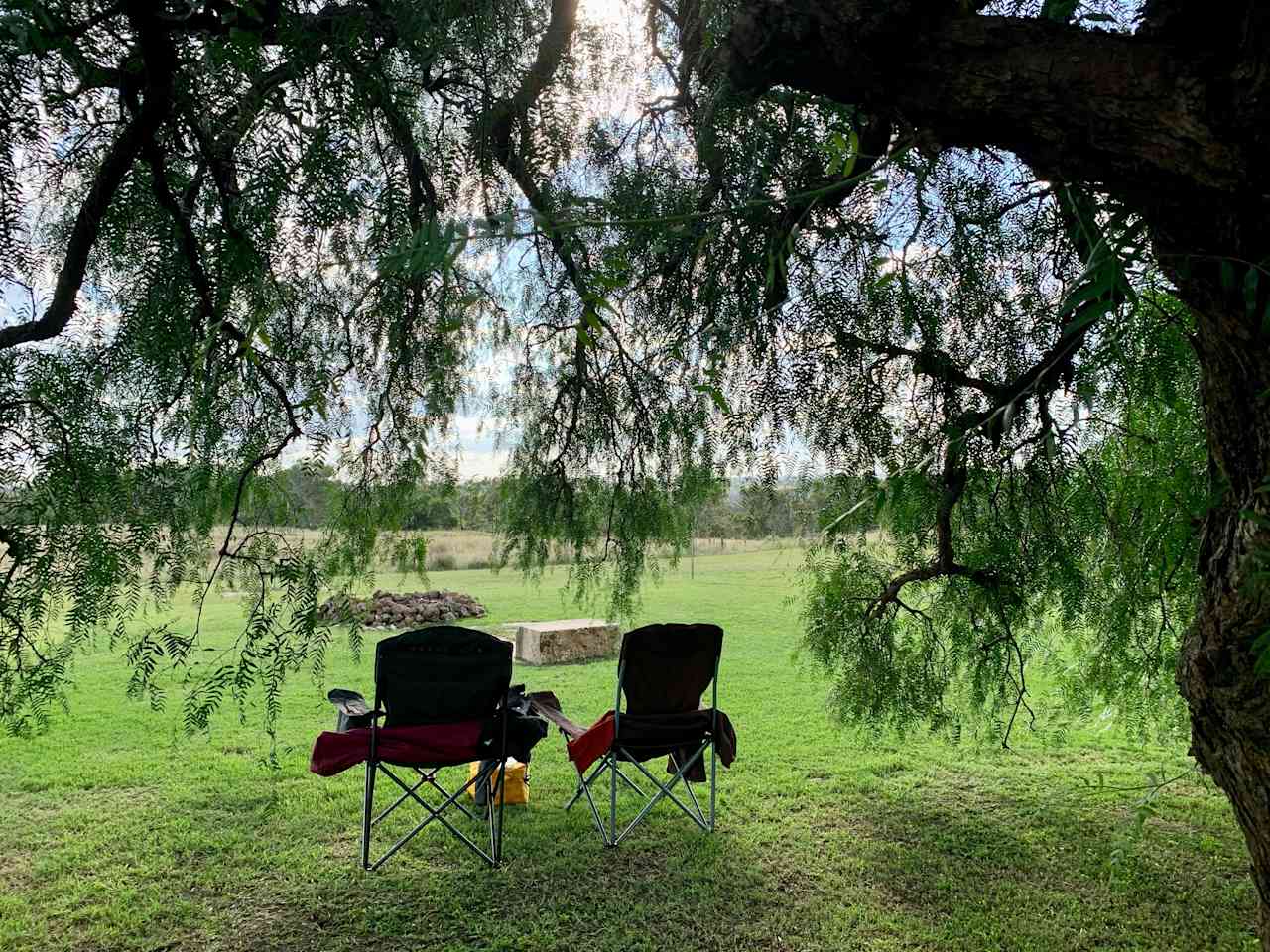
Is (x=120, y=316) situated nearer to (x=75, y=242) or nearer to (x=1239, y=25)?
(x=75, y=242)

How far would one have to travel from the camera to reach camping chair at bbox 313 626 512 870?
3.41m

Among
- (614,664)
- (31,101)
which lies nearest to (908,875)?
(31,101)

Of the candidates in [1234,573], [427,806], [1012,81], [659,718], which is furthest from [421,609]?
[1012,81]

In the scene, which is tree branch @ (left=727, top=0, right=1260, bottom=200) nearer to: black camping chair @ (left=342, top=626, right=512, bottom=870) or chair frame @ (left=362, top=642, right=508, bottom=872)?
black camping chair @ (left=342, top=626, right=512, bottom=870)

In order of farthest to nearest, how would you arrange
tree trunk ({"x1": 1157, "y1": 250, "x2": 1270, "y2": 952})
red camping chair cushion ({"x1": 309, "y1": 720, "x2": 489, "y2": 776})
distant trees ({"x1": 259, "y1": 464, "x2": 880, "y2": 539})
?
red camping chair cushion ({"x1": 309, "y1": 720, "x2": 489, "y2": 776})
distant trees ({"x1": 259, "y1": 464, "x2": 880, "y2": 539})
tree trunk ({"x1": 1157, "y1": 250, "x2": 1270, "y2": 952})

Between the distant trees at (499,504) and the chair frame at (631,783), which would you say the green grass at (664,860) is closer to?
the chair frame at (631,783)

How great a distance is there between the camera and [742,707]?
6.18 m

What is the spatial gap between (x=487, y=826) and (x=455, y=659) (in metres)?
0.88

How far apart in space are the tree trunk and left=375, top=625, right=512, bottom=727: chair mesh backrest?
2.50 metres

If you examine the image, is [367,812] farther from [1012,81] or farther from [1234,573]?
[1012,81]

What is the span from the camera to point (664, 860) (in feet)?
11.7

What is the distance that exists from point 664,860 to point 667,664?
78cm

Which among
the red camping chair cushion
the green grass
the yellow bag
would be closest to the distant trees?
the green grass

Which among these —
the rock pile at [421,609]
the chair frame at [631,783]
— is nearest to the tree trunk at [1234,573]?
the chair frame at [631,783]
